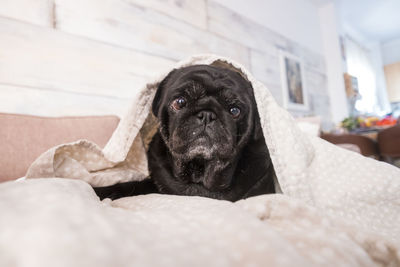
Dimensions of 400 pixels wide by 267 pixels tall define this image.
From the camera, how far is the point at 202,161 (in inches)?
42.3

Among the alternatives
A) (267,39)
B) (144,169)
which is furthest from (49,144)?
(267,39)

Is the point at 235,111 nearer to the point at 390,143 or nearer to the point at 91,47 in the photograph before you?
the point at 91,47

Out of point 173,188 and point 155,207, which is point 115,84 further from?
point 155,207

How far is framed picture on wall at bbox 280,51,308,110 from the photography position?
354cm

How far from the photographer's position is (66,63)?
5.21ft

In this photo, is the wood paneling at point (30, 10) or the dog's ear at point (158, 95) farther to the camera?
the wood paneling at point (30, 10)

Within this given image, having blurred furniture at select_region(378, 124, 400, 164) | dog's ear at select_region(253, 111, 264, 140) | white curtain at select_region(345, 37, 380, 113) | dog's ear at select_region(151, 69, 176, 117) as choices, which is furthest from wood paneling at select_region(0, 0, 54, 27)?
white curtain at select_region(345, 37, 380, 113)

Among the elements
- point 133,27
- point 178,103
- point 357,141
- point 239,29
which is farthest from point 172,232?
point 357,141

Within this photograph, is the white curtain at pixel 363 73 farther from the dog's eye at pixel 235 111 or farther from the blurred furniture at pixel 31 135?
the blurred furniture at pixel 31 135

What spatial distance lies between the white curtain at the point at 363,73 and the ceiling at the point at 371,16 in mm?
428

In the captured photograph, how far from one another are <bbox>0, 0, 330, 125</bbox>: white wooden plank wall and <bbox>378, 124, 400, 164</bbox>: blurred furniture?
2324mm

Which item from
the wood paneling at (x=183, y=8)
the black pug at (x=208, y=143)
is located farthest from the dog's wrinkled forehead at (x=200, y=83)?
the wood paneling at (x=183, y=8)

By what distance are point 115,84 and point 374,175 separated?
1.63 m

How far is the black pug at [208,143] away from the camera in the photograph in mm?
999
